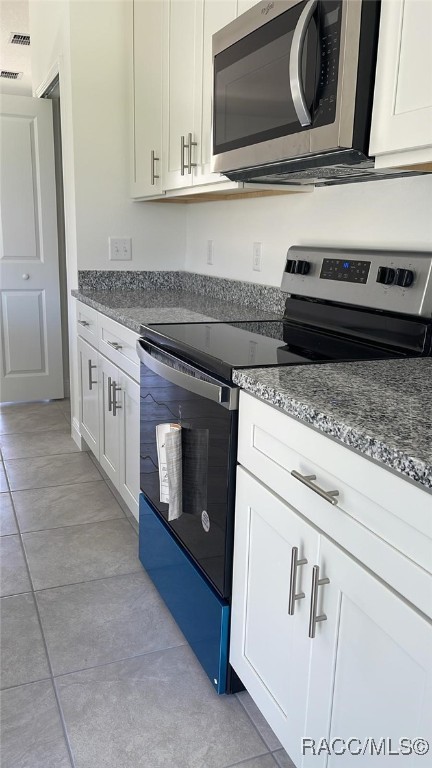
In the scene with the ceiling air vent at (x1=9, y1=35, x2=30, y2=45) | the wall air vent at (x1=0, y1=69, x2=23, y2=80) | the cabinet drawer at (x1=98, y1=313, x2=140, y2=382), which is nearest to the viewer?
the cabinet drawer at (x1=98, y1=313, x2=140, y2=382)

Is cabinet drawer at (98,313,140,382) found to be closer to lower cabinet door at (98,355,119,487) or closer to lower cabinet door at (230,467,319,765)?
lower cabinet door at (98,355,119,487)

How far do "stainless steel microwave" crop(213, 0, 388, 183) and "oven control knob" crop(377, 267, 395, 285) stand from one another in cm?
27

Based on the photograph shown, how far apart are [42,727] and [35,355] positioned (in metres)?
2.99

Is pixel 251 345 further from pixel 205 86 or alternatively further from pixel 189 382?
pixel 205 86

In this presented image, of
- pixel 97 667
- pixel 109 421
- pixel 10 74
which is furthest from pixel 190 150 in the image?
pixel 10 74

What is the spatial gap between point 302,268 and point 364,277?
33 centimetres

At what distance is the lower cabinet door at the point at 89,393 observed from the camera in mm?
2914

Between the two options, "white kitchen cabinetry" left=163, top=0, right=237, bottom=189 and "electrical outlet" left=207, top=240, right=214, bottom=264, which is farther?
"electrical outlet" left=207, top=240, right=214, bottom=264

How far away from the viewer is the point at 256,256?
2539mm

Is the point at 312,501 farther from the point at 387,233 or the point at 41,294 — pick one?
the point at 41,294

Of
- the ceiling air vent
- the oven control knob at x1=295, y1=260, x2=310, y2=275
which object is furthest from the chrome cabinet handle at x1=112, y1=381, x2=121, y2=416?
the ceiling air vent

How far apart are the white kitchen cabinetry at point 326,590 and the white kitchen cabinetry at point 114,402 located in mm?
926

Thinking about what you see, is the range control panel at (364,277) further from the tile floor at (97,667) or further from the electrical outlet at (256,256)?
the tile floor at (97,667)

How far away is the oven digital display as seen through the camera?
1731mm
